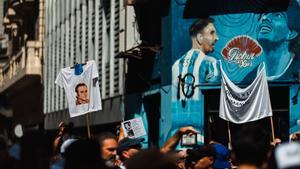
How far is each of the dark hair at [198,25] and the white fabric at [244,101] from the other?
2.83 metres

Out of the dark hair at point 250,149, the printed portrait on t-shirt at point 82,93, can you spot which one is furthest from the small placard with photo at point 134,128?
the dark hair at point 250,149

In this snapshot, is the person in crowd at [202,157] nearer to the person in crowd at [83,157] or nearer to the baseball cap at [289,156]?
the person in crowd at [83,157]

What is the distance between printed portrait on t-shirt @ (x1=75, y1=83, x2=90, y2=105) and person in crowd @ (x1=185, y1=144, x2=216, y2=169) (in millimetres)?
7876

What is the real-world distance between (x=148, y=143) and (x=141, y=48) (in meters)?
2.28

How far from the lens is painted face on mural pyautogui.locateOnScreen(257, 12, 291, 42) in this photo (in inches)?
814

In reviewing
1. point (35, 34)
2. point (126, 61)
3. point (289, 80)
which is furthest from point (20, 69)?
point (289, 80)

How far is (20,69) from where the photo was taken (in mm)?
42656

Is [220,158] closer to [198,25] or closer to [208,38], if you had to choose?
[208,38]

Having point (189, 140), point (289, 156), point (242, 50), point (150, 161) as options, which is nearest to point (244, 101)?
point (189, 140)

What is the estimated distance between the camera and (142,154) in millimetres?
5246

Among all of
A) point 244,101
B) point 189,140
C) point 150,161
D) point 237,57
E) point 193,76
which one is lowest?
point 189,140

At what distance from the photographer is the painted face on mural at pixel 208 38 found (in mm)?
21047

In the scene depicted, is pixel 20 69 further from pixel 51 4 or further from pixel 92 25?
pixel 92 25

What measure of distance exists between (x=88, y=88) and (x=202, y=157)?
8.26 m
